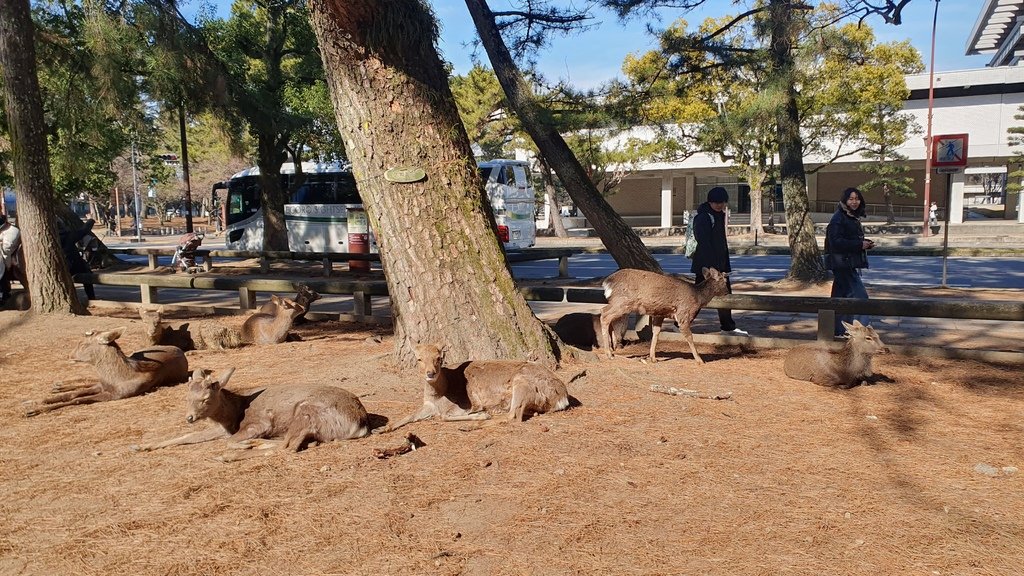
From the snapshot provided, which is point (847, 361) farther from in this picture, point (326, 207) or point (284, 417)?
point (326, 207)

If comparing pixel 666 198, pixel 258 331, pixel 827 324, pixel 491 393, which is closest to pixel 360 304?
pixel 258 331

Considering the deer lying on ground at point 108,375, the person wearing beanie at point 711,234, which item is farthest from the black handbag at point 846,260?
the deer lying on ground at point 108,375

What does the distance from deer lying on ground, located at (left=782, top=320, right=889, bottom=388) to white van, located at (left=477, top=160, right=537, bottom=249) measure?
18774mm

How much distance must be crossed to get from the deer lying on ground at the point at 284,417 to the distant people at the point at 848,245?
580 cm

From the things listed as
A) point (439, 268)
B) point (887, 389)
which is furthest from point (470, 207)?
point (887, 389)

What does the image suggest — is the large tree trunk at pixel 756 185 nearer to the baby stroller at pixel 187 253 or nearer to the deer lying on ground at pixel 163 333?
the baby stroller at pixel 187 253

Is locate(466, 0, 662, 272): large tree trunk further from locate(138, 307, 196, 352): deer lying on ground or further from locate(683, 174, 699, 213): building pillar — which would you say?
locate(683, 174, 699, 213): building pillar

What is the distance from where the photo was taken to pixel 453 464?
4746mm

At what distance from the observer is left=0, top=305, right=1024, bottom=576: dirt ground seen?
11.4 ft

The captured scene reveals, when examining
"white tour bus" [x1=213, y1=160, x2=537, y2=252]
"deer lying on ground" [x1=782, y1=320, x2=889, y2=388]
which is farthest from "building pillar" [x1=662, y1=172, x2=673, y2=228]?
"deer lying on ground" [x1=782, y1=320, x2=889, y2=388]

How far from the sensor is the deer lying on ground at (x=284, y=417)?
201 inches

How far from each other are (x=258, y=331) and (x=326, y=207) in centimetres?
1682

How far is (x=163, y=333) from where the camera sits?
8.58m

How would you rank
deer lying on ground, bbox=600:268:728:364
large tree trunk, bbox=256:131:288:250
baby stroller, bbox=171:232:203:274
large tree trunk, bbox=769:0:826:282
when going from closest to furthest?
1. deer lying on ground, bbox=600:268:728:364
2. large tree trunk, bbox=769:0:826:282
3. baby stroller, bbox=171:232:203:274
4. large tree trunk, bbox=256:131:288:250
